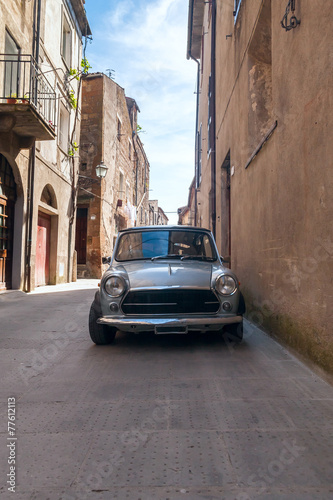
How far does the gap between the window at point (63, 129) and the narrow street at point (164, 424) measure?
10.9 m

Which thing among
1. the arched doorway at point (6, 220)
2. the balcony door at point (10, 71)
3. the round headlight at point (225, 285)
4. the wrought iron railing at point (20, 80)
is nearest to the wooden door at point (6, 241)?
the arched doorway at point (6, 220)

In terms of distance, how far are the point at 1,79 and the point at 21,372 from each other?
7.33m

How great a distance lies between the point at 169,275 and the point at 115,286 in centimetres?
60

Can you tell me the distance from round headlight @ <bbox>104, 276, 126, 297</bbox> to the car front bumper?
0.26 meters

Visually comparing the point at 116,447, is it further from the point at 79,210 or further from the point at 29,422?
the point at 79,210

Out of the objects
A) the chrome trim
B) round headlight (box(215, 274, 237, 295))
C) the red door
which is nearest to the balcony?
the red door

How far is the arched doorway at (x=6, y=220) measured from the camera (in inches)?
353

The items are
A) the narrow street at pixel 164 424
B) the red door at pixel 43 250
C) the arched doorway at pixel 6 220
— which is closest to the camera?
the narrow street at pixel 164 424

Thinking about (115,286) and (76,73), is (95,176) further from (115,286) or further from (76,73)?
(115,286)

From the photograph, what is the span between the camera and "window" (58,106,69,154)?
13.4m

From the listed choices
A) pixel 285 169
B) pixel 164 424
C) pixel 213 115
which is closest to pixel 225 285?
pixel 285 169

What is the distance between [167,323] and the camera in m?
3.79

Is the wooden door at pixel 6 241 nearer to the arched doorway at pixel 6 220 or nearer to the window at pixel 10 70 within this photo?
the arched doorway at pixel 6 220

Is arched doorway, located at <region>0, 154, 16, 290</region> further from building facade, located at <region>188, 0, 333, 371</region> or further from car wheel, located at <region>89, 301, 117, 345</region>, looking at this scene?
car wheel, located at <region>89, 301, 117, 345</region>
